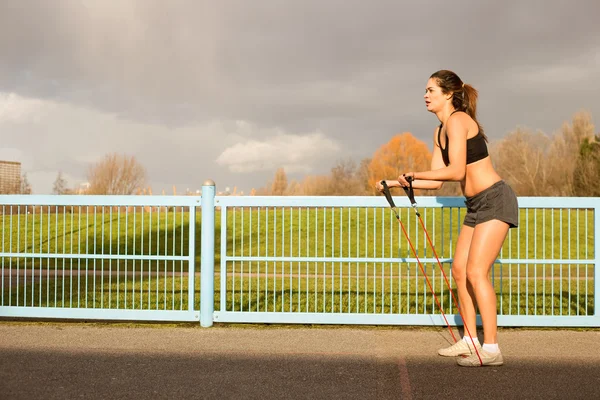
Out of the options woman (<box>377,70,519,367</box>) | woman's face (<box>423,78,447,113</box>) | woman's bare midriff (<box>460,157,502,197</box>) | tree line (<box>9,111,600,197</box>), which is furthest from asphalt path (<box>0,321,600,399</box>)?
tree line (<box>9,111,600,197</box>)

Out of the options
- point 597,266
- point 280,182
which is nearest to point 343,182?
point 280,182

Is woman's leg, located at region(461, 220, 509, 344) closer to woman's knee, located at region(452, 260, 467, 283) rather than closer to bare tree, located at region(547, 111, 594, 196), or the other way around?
woman's knee, located at region(452, 260, 467, 283)

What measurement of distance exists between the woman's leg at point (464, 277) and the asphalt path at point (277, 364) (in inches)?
14.4

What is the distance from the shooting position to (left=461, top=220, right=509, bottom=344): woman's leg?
4.77m

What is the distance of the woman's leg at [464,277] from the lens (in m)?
5.05

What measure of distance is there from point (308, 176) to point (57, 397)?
50.7 m

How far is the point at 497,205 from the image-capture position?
15.7 ft

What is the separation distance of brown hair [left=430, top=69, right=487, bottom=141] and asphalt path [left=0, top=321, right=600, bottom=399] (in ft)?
6.48

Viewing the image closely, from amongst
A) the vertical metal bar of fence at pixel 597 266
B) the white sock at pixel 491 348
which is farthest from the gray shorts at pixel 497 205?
the vertical metal bar of fence at pixel 597 266

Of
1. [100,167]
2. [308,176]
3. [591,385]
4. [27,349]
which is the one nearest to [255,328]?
[27,349]

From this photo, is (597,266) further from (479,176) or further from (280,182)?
(280,182)

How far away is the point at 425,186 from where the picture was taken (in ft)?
17.0

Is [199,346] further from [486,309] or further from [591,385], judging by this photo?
[591,385]

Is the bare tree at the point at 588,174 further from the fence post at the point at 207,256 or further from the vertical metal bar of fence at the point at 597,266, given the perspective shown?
the fence post at the point at 207,256
